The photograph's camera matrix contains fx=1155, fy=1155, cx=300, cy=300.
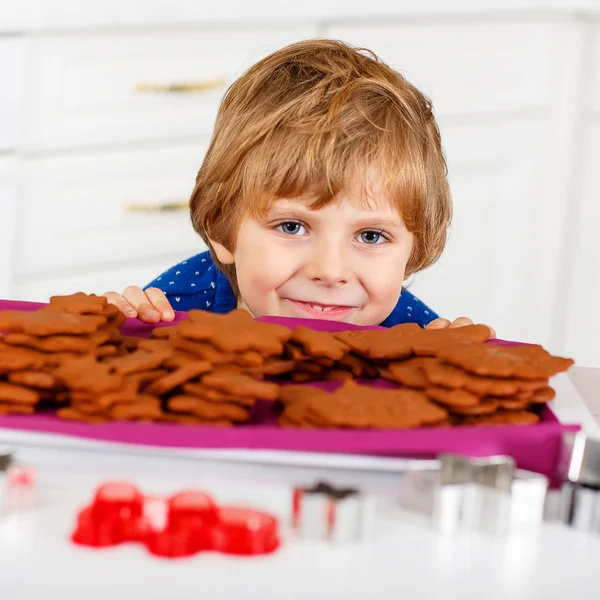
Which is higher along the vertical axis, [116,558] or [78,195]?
[78,195]

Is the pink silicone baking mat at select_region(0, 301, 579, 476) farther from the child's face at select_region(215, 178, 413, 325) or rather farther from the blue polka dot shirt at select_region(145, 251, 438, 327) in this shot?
the blue polka dot shirt at select_region(145, 251, 438, 327)

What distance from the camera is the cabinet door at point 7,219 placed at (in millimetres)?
2457

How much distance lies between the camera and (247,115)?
5.04 ft

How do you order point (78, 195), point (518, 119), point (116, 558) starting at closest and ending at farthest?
point (116, 558)
point (78, 195)
point (518, 119)

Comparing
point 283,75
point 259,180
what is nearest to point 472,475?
point 259,180

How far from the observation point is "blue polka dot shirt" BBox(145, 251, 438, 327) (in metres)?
1.78

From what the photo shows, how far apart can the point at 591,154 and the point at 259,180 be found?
1.83 m

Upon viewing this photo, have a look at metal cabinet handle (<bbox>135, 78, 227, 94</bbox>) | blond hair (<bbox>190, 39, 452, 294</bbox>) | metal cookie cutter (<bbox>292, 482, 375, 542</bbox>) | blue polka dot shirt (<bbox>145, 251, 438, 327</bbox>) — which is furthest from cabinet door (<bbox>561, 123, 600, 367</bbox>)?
metal cookie cutter (<bbox>292, 482, 375, 542</bbox>)

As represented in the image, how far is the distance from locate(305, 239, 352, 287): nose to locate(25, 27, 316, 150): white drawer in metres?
1.25

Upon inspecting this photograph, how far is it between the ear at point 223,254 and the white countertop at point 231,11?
3.28 feet

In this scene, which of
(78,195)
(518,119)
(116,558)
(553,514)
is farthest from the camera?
(518,119)

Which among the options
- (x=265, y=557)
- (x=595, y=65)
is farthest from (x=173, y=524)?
(x=595, y=65)

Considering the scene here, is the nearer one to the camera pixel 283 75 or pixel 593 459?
pixel 593 459

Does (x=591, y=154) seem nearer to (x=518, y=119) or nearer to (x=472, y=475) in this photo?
(x=518, y=119)
